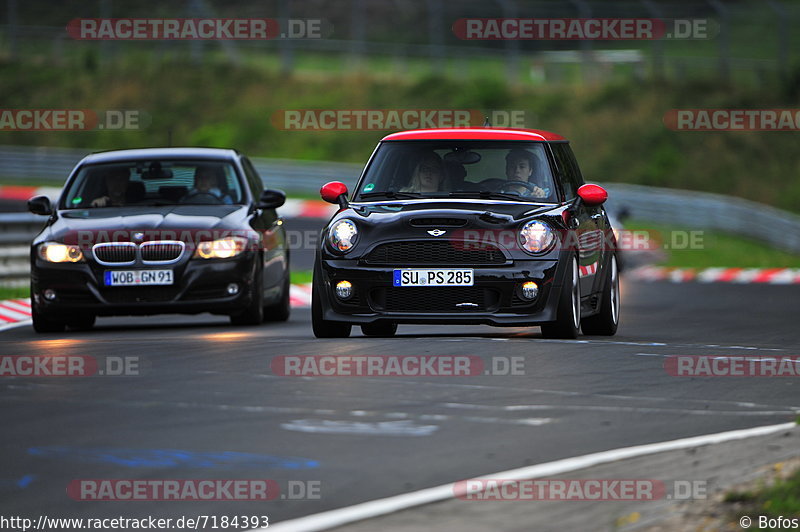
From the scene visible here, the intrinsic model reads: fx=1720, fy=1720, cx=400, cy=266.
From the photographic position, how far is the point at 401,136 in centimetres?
1374

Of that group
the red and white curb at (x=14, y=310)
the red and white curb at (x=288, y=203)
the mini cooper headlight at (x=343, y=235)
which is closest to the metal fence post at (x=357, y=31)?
the red and white curb at (x=288, y=203)

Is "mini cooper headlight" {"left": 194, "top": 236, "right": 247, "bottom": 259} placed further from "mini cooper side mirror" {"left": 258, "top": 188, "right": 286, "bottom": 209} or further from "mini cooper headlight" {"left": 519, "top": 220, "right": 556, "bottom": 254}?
"mini cooper headlight" {"left": 519, "top": 220, "right": 556, "bottom": 254}

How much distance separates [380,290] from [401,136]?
167 cm

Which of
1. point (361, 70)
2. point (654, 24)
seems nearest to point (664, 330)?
point (654, 24)

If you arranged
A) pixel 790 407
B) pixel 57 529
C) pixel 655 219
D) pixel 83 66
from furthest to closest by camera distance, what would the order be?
pixel 83 66 → pixel 655 219 → pixel 790 407 → pixel 57 529

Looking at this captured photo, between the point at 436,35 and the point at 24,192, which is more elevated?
the point at 436,35

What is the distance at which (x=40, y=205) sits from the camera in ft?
50.6

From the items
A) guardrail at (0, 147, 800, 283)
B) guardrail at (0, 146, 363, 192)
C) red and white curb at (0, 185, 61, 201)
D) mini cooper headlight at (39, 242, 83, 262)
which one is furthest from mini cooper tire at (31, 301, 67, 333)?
guardrail at (0, 146, 363, 192)

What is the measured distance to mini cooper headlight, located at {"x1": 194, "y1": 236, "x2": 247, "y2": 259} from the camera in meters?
14.9

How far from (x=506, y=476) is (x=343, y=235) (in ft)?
18.3

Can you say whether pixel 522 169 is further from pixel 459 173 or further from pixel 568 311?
pixel 568 311

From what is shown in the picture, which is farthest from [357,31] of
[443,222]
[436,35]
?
[443,222]

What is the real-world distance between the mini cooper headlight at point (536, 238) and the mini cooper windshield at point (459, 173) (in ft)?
2.09

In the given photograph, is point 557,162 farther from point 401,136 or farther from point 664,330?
point 664,330
